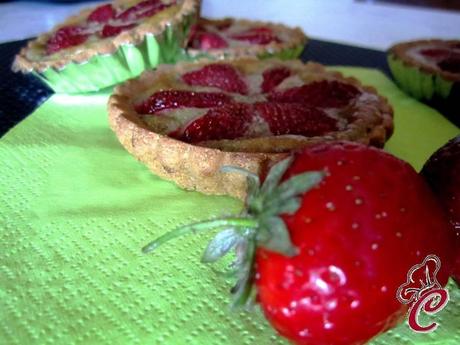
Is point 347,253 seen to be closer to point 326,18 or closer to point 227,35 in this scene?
point 227,35

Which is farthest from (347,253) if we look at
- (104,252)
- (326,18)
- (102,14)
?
(326,18)

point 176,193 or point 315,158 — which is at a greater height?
point 315,158

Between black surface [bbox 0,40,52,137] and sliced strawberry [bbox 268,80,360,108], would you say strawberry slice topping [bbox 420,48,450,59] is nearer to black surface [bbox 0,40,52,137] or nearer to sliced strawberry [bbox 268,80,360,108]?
sliced strawberry [bbox 268,80,360,108]

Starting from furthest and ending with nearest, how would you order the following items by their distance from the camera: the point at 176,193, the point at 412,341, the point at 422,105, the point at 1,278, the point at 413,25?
the point at 413,25 → the point at 422,105 → the point at 176,193 → the point at 1,278 → the point at 412,341

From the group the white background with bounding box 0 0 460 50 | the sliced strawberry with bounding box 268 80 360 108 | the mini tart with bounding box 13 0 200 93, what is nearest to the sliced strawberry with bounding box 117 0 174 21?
the mini tart with bounding box 13 0 200 93

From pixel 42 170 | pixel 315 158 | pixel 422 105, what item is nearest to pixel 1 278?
pixel 42 170

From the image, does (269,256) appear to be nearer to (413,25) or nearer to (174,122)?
(174,122)

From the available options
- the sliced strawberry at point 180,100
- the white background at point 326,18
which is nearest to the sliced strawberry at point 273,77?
the sliced strawberry at point 180,100
